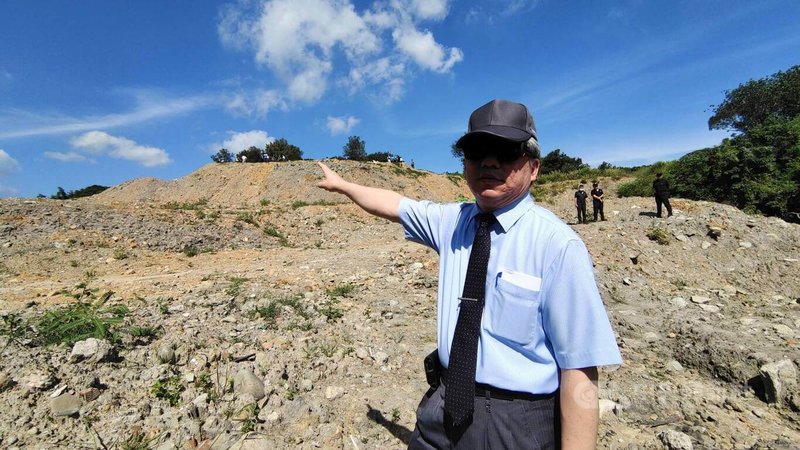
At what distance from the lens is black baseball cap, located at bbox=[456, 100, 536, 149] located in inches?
56.2

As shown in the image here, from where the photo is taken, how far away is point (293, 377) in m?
3.92

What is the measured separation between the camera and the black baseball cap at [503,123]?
1428mm

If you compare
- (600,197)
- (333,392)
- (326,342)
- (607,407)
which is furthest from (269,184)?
(607,407)

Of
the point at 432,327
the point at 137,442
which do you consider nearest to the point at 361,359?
the point at 432,327

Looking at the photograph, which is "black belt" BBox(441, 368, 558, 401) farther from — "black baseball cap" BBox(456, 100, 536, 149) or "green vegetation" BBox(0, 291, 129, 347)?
"green vegetation" BBox(0, 291, 129, 347)

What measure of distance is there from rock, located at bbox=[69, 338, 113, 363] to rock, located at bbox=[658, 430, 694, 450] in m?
4.82

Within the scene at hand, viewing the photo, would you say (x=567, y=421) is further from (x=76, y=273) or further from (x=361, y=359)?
(x=76, y=273)

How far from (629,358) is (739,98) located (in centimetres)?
4993

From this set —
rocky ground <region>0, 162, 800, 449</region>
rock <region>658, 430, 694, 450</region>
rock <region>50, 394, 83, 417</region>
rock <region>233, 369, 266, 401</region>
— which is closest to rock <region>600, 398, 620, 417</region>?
rocky ground <region>0, 162, 800, 449</region>

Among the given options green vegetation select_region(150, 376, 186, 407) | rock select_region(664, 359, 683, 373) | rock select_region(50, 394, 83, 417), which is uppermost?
rock select_region(50, 394, 83, 417)

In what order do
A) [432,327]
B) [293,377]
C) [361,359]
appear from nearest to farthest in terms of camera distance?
[293,377], [361,359], [432,327]

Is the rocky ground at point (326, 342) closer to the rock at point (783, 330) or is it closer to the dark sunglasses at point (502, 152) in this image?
the rock at point (783, 330)

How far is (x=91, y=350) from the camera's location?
364 centimetres

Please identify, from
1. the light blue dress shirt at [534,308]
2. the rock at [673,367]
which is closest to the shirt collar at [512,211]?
the light blue dress shirt at [534,308]
